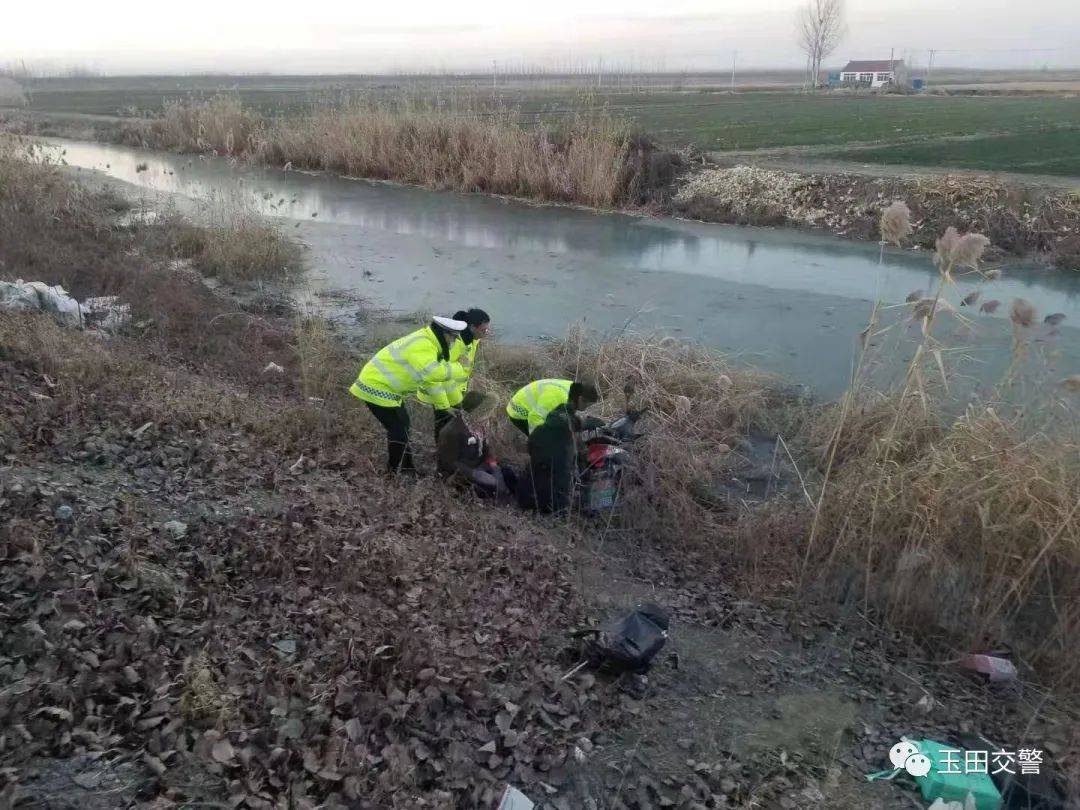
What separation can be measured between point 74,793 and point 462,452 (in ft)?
12.4

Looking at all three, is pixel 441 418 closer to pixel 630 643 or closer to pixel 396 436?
pixel 396 436

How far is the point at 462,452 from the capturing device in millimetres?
6414

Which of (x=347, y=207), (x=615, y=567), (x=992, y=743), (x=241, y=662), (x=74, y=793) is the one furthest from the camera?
(x=347, y=207)

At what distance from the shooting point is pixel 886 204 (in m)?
17.4

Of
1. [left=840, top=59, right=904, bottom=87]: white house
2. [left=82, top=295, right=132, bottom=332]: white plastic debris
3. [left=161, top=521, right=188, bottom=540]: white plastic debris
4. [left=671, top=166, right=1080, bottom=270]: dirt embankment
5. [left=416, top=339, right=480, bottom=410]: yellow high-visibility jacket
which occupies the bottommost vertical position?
[left=161, top=521, right=188, bottom=540]: white plastic debris

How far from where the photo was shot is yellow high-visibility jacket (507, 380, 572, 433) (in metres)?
6.18

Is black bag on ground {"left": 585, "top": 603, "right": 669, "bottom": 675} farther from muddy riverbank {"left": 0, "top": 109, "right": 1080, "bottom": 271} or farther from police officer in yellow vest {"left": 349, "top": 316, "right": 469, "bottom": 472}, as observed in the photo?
muddy riverbank {"left": 0, "top": 109, "right": 1080, "bottom": 271}

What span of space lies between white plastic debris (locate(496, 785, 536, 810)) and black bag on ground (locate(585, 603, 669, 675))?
1061 mm

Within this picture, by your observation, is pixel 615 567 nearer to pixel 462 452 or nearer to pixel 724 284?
pixel 462 452

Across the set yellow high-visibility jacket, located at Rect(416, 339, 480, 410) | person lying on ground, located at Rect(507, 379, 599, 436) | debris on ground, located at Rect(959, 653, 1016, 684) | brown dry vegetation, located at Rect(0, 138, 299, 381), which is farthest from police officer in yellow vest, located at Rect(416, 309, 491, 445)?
debris on ground, located at Rect(959, 653, 1016, 684)

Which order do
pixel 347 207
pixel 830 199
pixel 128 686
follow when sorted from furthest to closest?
pixel 347 207 → pixel 830 199 → pixel 128 686

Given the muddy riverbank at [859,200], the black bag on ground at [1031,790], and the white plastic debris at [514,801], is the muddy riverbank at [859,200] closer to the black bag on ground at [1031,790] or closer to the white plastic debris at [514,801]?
the black bag on ground at [1031,790]

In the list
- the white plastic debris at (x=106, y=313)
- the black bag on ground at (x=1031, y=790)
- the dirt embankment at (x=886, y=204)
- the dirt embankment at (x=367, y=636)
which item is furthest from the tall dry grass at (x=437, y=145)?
the black bag on ground at (x=1031, y=790)

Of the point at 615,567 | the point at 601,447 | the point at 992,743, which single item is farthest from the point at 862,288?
the point at 992,743
